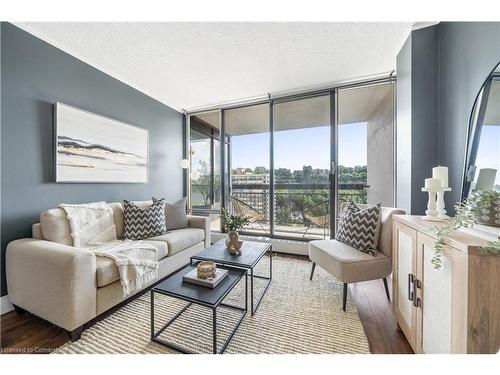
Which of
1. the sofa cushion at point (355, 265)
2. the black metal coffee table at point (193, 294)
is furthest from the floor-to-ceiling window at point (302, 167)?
the black metal coffee table at point (193, 294)

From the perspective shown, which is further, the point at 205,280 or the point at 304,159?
the point at 304,159

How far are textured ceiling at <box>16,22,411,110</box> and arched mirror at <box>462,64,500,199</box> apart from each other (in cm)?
102

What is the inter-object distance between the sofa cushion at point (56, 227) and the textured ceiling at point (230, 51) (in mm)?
1653

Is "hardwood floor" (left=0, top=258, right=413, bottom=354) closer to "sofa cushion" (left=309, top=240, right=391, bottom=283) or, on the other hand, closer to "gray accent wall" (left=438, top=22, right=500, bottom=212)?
"sofa cushion" (left=309, top=240, right=391, bottom=283)

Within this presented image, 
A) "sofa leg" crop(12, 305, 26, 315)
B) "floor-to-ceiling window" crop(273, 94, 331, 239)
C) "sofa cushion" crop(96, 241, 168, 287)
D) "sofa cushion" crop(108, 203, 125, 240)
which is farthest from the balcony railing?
"sofa leg" crop(12, 305, 26, 315)

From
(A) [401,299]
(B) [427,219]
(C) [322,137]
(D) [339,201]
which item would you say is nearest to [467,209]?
(B) [427,219]

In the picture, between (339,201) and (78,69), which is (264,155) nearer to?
(339,201)

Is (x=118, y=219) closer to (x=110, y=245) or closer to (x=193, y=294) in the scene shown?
(x=110, y=245)

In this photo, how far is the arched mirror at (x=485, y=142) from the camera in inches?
46.8

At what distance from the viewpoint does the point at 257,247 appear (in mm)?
2033

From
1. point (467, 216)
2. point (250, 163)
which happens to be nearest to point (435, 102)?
point (467, 216)

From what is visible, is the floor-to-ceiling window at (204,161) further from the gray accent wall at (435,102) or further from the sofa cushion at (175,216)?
the gray accent wall at (435,102)

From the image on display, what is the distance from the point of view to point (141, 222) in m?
2.27

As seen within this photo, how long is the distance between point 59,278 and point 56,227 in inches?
24.2
